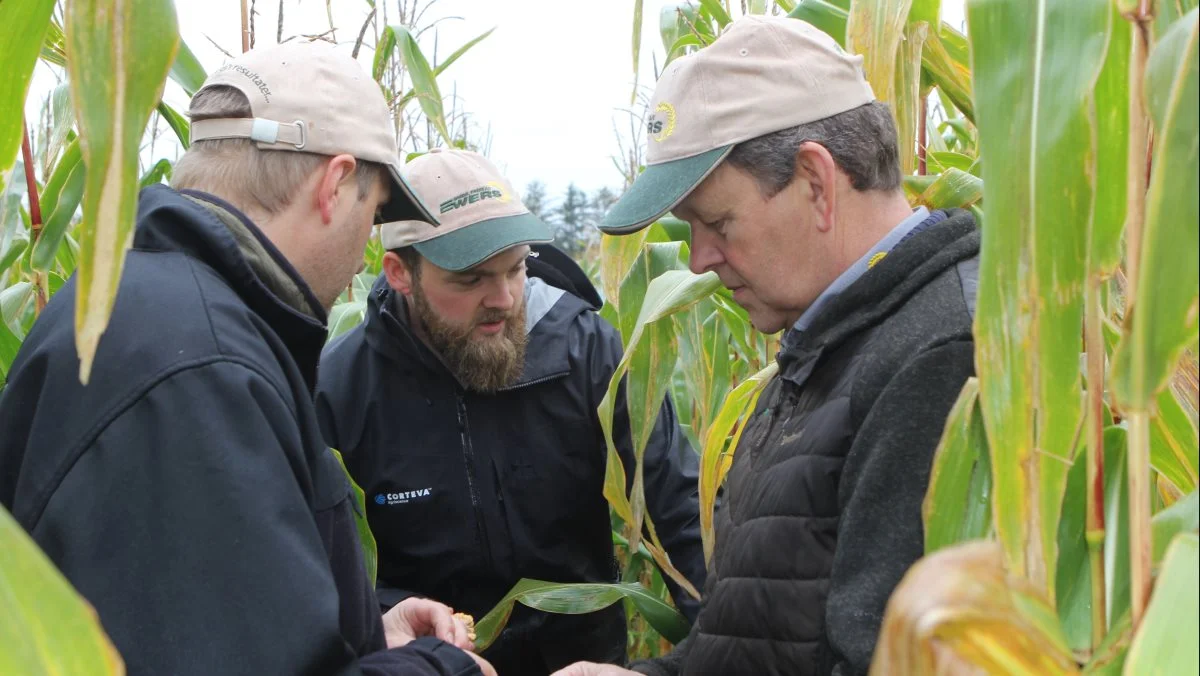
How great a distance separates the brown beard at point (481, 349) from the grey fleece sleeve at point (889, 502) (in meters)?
1.43

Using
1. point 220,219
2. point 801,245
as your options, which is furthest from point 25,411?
point 801,245

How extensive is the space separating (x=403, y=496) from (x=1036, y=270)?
6.75 feet

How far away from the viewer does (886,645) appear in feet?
2.10

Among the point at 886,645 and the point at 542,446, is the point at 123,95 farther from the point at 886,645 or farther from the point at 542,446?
the point at 542,446

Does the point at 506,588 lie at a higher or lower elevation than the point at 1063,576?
lower

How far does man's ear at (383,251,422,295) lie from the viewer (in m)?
2.80

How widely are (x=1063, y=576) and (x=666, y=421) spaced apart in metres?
1.79

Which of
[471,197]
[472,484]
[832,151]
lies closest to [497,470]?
[472,484]

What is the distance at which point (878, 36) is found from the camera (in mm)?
1659

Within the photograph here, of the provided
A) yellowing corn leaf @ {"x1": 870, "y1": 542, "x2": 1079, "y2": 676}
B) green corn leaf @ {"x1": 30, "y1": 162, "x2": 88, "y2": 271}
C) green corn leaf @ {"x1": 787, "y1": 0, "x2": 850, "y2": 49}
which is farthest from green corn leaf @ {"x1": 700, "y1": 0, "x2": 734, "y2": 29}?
yellowing corn leaf @ {"x1": 870, "y1": 542, "x2": 1079, "y2": 676}

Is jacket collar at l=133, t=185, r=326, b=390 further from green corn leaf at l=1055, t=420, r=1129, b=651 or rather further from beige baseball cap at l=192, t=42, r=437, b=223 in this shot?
green corn leaf at l=1055, t=420, r=1129, b=651

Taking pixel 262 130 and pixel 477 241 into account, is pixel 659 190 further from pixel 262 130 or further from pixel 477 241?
pixel 477 241

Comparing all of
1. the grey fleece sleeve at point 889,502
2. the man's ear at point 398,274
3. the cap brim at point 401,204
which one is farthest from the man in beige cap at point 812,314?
the man's ear at point 398,274

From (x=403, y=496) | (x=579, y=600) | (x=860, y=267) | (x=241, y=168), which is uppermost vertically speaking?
(x=241, y=168)
